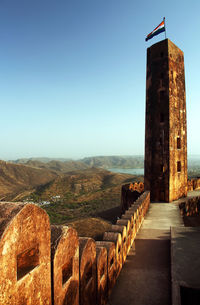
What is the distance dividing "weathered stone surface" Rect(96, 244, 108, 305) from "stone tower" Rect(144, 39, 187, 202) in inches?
374

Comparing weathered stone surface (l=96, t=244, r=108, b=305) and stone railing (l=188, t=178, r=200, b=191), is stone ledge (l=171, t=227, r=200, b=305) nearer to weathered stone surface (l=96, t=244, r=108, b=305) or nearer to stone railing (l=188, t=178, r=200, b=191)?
weathered stone surface (l=96, t=244, r=108, b=305)

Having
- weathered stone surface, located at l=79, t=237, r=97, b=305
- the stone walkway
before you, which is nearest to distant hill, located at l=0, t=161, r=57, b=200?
the stone walkway

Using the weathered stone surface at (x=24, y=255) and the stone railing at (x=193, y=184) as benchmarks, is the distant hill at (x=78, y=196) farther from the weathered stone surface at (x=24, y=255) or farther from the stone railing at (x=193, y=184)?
the weathered stone surface at (x=24, y=255)

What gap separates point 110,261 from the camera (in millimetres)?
4137

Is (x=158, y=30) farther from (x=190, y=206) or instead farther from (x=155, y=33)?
(x=190, y=206)

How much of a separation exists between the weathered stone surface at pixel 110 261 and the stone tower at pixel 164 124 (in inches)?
353

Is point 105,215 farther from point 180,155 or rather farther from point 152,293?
point 152,293

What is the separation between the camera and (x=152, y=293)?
13.8ft

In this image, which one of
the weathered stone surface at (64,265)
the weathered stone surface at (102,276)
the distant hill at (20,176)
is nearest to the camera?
the weathered stone surface at (64,265)

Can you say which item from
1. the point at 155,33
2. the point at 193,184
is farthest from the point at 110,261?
the point at 193,184

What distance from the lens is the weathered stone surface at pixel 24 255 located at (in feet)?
5.08

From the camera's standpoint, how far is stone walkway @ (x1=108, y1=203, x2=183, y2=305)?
13.4ft

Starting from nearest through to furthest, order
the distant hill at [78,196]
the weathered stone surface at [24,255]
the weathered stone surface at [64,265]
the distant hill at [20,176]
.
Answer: the weathered stone surface at [24,255] → the weathered stone surface at [64,265] → the distant hill at [78,196] → the distant hill at [20,176]

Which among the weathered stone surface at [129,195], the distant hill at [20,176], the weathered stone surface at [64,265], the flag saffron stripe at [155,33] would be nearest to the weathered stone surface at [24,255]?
the weathered stone surface at [64,265]
